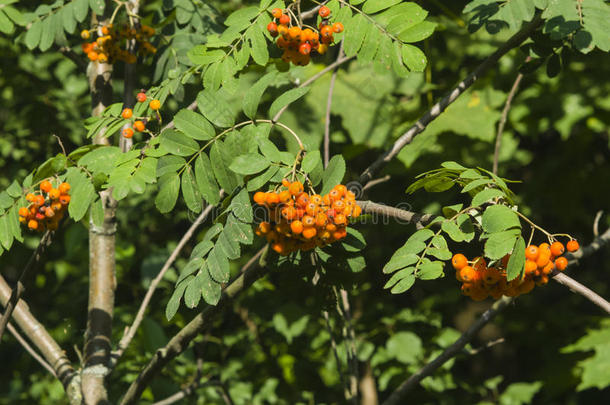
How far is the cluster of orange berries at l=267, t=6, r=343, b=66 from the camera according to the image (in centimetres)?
168

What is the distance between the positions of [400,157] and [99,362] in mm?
1712

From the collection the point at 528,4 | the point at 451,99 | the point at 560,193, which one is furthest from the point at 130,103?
the point at 560,193

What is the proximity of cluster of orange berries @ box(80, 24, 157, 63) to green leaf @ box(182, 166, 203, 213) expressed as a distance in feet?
2.51

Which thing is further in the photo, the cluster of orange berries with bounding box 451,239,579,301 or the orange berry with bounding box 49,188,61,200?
the orange berry with bounding box 49,188,61,200

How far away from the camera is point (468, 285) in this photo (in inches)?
56.9

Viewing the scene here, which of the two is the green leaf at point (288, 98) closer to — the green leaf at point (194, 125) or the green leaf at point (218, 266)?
the green leaf at point (194, 125)

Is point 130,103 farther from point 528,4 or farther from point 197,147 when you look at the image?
point 528,4

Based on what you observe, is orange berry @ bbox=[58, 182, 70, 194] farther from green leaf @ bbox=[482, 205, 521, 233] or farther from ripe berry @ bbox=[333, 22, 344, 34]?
green leaf @ bbox=[482, 205, 521, 233]

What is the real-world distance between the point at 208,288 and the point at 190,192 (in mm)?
256

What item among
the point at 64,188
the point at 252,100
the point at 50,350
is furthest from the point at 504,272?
the point at 50,350

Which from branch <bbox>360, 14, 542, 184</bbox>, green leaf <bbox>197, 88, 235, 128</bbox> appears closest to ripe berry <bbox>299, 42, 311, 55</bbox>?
green leaf <bbox>197, 88, 235, 128</bbox>

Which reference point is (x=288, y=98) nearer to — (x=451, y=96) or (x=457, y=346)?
(x=451, y=96)

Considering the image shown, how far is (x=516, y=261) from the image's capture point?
4.27 ft

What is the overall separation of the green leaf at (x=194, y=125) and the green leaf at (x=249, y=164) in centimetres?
→ 17
